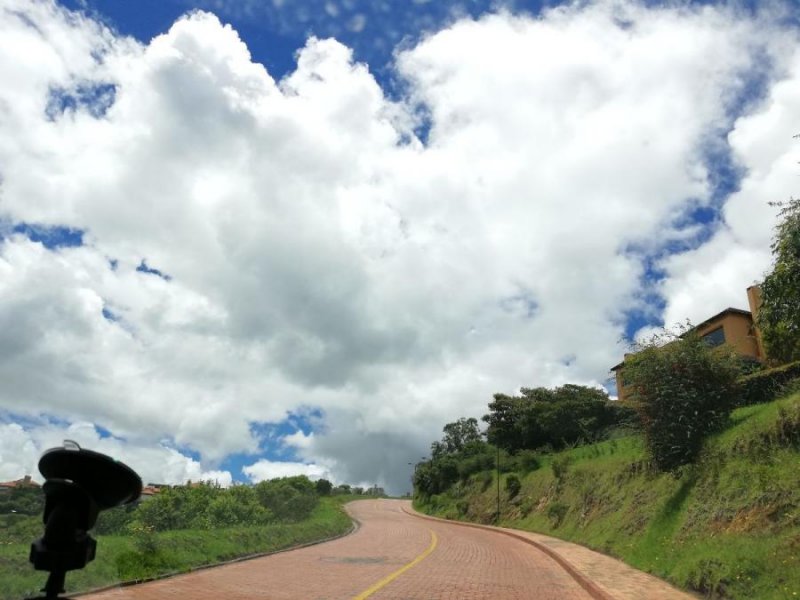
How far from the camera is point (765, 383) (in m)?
21.0

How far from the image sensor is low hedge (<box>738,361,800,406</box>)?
2020 cm

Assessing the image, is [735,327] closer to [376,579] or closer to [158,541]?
[376,579]

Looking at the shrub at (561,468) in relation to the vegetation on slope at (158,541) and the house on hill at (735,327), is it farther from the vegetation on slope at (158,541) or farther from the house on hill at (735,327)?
the vegetation on slope at (158,541)

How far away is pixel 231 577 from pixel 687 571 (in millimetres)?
8881

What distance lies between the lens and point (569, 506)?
97.3 feet

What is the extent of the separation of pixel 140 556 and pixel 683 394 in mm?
13926

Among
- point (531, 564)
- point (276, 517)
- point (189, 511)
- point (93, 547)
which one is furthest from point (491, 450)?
point (93, 547)

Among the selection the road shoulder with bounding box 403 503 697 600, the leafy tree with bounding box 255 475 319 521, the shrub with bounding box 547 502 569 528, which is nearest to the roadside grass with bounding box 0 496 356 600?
the road shoulder with bounding box 403 503 697 600

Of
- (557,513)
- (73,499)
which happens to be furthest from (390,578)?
(557,513)

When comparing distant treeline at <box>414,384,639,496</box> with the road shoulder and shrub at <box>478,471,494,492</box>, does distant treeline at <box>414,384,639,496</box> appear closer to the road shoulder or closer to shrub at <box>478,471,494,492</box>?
shrub at <box>478,471,494,492</box>

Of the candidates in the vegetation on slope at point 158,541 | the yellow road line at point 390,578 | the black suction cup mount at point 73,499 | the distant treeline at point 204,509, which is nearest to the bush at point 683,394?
the yellow road line at point 390,578

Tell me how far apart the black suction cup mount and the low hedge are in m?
20.9

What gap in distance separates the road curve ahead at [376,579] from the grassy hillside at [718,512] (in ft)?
7.01

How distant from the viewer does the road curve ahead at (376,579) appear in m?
10.9
